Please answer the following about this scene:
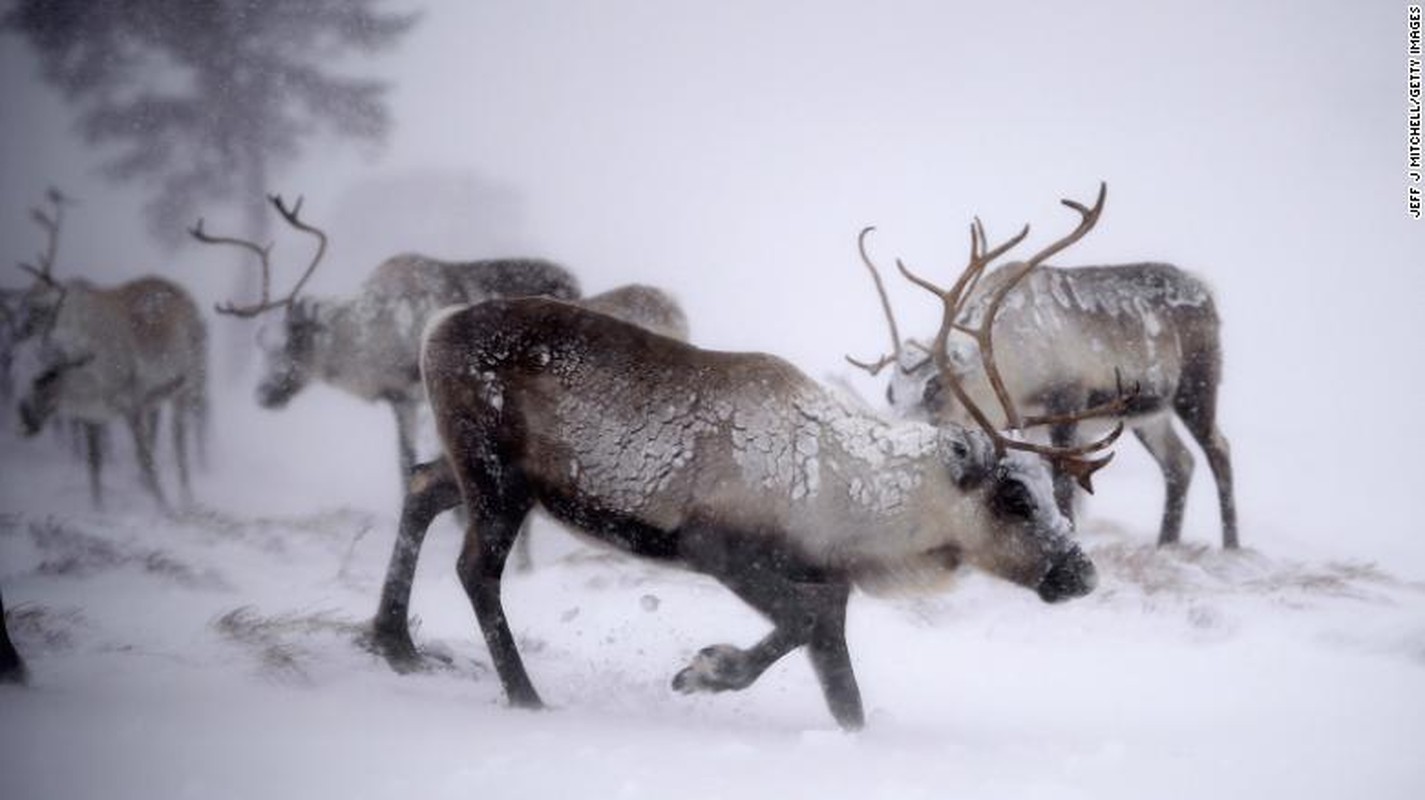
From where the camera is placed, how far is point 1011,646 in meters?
4.23

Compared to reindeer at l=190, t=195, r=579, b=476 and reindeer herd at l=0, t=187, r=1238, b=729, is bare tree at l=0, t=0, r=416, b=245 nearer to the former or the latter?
reindeer at l=190, t=195, r=579, b=476

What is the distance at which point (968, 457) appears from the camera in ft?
10.6

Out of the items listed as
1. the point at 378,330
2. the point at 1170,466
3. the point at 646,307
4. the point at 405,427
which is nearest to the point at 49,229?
the point at 378,330

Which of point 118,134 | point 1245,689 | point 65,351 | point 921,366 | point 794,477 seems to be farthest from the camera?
point 118,134

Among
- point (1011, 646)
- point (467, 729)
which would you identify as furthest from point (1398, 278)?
point (467, 729)

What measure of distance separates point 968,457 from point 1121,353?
2.44 meters

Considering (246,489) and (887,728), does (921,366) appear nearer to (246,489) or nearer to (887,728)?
(887,728)

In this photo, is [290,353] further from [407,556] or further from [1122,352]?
[1122,352]

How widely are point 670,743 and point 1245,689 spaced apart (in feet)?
7.44

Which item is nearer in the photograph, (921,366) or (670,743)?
(670,743)

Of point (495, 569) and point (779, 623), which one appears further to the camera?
point (495, 569)

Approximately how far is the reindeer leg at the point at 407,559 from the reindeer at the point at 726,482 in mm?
313

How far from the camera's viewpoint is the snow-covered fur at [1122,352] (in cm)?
509

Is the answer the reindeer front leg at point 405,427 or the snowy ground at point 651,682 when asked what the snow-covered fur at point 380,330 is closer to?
the reindeer front leg at point 405,427
